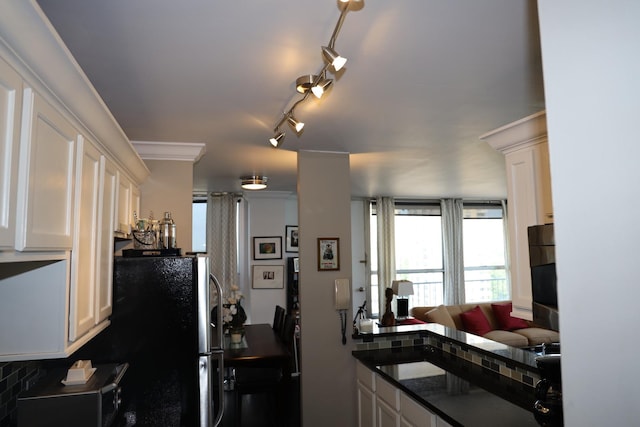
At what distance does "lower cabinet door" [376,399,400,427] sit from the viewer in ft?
9.08

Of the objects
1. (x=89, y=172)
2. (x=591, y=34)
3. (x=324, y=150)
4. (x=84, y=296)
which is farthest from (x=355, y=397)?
(x=591, y=34)

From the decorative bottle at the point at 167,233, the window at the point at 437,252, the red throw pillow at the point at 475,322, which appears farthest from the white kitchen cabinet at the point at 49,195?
the window at the point at 437,252

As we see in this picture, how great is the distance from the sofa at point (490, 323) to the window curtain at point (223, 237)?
9.30 ft

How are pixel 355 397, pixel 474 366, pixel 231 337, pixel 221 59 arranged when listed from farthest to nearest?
pixel 231 337
pixel 355 397
pixel 474 366
pixel 221 59

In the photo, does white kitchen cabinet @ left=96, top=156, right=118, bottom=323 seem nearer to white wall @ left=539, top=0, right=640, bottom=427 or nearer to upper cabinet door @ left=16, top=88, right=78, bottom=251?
upper cabinet door @ left=16, top=88, right=78, bottom=251

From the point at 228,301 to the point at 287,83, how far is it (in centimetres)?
275

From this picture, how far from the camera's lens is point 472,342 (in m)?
3.07

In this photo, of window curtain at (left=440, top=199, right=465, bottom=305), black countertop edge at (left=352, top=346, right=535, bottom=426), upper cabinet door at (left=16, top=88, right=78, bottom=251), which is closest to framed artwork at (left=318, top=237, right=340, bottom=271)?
black countertop edge at (left=352, top=346, right=535, bottom=426)

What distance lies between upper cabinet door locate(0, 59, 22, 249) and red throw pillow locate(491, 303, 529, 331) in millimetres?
6513

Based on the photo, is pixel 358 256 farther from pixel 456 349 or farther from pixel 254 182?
pixel 456 349

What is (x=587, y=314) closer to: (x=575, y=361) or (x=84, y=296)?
(x=575, y=361)

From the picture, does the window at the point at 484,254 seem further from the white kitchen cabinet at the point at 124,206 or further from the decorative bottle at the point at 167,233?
the white kitchen cabinet at the point at 124,206

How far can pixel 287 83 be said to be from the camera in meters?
2.22

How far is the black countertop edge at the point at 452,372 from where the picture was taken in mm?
2326
